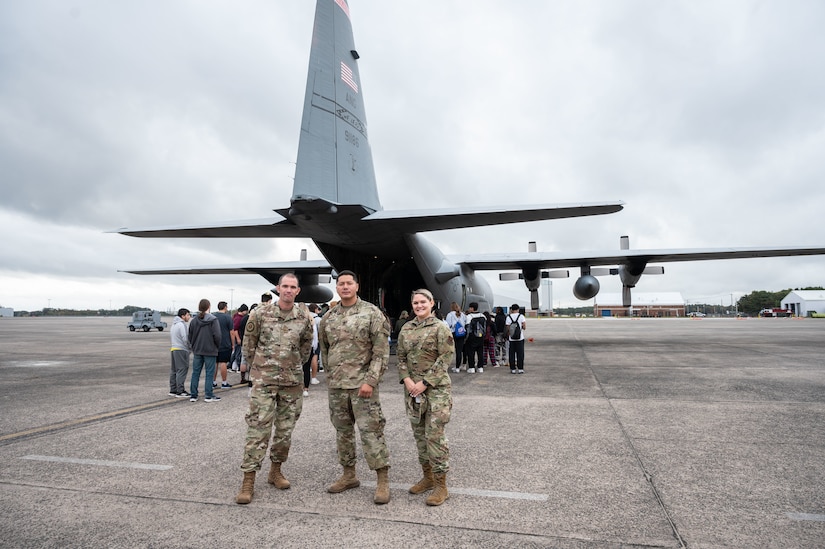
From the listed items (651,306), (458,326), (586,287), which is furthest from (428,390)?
(651,306)

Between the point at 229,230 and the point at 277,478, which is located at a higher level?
the point at 229,230

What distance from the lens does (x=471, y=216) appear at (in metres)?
8.62

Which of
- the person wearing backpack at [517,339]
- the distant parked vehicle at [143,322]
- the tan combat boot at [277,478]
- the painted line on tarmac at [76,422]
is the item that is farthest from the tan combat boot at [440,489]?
the distant parked vehicle at [143,322]

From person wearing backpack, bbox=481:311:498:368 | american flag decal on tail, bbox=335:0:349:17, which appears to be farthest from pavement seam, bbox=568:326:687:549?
american flag decal on tail, bbox=335:0:349:17

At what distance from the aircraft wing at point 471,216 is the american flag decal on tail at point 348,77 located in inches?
112

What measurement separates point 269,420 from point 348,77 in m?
8.29

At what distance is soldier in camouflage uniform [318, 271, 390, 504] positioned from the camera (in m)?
3.45

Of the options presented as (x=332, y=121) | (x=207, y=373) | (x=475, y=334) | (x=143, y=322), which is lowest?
(x=207, y=373)

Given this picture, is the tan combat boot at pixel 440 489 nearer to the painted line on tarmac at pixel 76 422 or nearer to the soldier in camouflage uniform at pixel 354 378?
the soldier in camouflage uniform at pixel 354 378

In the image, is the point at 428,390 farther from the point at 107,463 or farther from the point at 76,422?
the point at 76,422

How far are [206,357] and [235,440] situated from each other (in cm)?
287

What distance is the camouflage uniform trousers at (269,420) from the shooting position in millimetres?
3432

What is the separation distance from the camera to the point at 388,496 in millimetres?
3295

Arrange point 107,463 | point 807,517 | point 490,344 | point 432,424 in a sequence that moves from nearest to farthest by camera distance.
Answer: point 807,517
point 432,424
point 107,463
point 490,344
